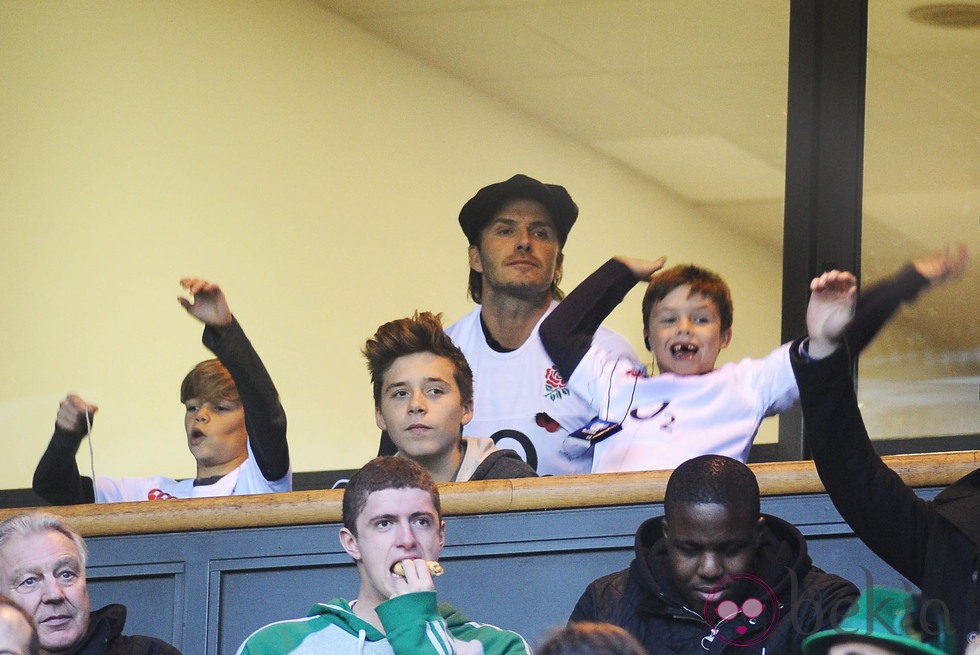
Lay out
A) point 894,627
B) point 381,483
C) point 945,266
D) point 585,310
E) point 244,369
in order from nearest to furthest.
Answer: point 894,627, point 381,483, point 945,266, point 244,369, point 585,310

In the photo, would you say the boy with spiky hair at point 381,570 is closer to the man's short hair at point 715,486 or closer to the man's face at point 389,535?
the man's face at point 389,535

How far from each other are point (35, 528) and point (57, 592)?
177mm

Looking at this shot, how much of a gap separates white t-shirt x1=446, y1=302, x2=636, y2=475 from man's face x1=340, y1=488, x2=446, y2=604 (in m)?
1.51

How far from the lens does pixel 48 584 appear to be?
3.65 m

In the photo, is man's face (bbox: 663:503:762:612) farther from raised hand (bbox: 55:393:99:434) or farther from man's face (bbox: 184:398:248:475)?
raised hand (bbox: 55:393:99:434)

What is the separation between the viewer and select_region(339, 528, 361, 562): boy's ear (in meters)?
3.50

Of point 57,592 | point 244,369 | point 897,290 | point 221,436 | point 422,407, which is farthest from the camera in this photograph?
point 221,436

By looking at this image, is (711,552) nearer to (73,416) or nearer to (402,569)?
(402,569)

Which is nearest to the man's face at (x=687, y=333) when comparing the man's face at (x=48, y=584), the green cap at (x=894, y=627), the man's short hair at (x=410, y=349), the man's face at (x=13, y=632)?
the man's short hair at (x=410, y=349)

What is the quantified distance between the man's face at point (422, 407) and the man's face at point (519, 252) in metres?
0.77

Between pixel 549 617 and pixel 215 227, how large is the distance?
265cm

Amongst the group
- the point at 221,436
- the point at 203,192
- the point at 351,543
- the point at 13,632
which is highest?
the point at 203,192

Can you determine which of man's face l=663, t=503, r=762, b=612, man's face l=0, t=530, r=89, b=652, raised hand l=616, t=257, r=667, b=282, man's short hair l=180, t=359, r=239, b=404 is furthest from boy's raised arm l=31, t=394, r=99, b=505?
man's face l=663, t=503, r=762, b=612

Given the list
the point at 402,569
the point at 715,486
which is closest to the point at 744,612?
the point at 715,486
